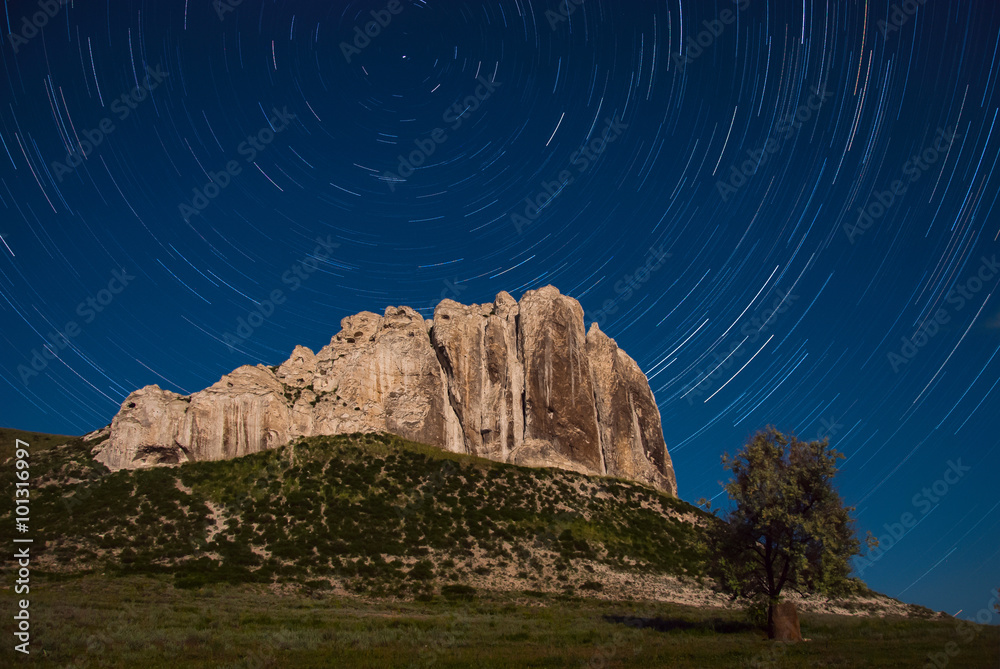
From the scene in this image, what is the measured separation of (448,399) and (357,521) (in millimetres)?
26806

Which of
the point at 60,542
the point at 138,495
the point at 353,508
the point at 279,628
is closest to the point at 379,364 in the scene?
the point at 353,508

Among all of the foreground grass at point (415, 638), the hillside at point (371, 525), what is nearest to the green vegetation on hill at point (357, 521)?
the hillside at point (371, 525)

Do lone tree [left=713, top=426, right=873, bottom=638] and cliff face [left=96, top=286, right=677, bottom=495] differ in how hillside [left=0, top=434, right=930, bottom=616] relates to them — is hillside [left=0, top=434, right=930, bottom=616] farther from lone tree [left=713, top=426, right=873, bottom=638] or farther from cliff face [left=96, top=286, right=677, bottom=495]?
lone tree [left=713, top=426, right=873, bottom=638]

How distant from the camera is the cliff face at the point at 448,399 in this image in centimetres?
6500

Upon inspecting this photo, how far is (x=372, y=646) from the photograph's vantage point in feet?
62.2

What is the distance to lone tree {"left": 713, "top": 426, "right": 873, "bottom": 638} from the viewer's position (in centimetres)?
2308

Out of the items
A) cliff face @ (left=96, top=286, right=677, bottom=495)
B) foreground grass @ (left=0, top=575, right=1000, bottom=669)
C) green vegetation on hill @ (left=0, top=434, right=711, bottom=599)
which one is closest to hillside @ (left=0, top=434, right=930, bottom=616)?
green vegetation on hill @ (left=0, top=434, right=711, bottom=599)

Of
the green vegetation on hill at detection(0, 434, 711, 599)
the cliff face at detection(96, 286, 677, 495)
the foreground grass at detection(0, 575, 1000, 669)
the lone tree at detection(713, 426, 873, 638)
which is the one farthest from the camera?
the cliff face at detection(96, 286, 677, 495)

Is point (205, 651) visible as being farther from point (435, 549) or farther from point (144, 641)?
point (435, 549)

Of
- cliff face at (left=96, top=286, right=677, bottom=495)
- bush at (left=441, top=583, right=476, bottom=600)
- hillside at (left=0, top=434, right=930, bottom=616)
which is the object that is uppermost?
cliff face at (left=96, top=286, right=677, bottom=495)

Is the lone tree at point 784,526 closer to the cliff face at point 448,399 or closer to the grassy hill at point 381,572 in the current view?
the grassy hill at point 381,572

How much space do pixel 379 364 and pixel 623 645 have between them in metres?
60.0

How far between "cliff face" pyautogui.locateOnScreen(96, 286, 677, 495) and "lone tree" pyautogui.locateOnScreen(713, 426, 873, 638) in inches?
1860

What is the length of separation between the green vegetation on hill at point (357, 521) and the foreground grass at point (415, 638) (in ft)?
37.0
